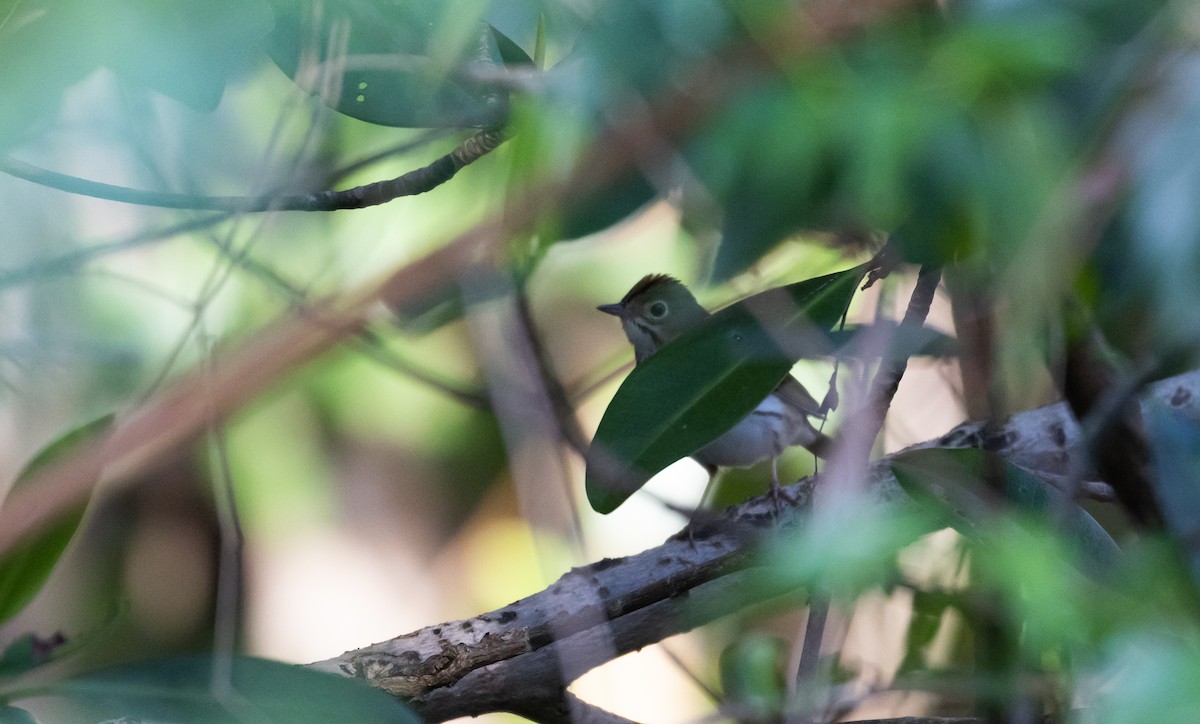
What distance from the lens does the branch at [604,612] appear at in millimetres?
1664

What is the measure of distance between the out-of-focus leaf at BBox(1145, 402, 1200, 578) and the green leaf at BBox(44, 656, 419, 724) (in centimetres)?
123

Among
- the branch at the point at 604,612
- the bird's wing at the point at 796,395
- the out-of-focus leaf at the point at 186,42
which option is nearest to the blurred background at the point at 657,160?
A: the out-of-focus leaf at the point at 186,42

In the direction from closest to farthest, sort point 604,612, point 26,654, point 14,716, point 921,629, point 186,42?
1. point 186,42
2. point 14,716
3. point 26,654
4. point 604,612
5. point 921,629

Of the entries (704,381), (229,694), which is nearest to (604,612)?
(704,381)

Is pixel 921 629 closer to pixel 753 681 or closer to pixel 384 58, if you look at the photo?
pixel 753 681

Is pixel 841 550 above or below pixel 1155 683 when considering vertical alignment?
above

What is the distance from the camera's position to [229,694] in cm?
133

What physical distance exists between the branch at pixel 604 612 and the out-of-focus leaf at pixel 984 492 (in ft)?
0.86

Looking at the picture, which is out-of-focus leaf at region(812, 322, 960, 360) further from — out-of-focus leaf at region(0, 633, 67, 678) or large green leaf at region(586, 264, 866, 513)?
out-of-focus leaf at region(0, 633, 67, 678)

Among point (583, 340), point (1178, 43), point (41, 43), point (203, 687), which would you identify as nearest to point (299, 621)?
point (583, 340)

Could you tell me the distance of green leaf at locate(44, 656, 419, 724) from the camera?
131cm

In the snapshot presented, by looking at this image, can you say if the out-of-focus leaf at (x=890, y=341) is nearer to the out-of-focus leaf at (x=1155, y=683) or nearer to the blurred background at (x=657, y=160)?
the blurred background at (x=657, y=160)

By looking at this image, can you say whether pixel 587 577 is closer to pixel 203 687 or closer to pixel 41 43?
pixel 203 687

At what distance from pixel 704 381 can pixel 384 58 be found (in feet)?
2.25
